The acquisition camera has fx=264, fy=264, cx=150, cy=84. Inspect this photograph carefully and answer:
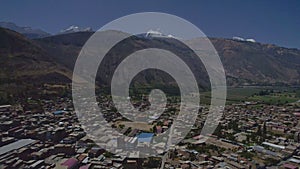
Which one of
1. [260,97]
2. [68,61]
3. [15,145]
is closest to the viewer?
[15,145]

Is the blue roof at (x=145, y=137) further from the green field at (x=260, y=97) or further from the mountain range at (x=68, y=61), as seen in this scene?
the green field at (x=260, y=97)

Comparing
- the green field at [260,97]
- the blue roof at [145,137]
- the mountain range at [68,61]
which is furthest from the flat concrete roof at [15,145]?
the green field at [260,97]

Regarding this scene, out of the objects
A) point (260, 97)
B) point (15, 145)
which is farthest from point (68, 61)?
point (15, 145)

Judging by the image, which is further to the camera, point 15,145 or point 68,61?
point 68,61

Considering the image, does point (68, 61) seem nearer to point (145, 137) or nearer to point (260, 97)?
point (260, 97)

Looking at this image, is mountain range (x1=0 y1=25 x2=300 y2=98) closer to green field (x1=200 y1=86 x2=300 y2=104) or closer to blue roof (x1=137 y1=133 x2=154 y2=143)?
green field (x1=200 y1=86 x2=300 y2=104)

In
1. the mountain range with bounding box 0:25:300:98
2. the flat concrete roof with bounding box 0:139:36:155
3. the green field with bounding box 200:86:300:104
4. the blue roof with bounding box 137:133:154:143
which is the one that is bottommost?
the blue roof with bounding box 137:133:154:143

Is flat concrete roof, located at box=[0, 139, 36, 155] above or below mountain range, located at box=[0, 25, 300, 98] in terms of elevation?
below

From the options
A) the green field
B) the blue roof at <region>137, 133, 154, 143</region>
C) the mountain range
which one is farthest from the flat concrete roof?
the green field

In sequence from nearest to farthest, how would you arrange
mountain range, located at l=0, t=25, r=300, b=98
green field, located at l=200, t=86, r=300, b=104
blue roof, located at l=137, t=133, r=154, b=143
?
1. blue roof, located at l=137, t=133, r=154, b=143
2. mountain range, located at l=0, t=25, r=300, b=98
3. green field, located at l=200, t=86, r=300, b=104
